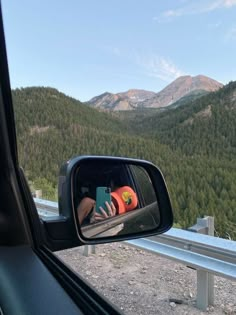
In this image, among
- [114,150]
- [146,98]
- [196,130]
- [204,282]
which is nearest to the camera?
[204,282]

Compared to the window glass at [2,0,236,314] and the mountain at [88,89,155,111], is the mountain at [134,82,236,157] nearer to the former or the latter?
the mountain at [88,89,155,111]

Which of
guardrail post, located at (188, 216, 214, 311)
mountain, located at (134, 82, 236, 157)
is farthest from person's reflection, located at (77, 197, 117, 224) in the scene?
mountain, located at (134, 82, 236, 157)

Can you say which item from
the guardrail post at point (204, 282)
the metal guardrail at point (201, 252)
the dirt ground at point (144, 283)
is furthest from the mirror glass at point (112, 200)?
the guardrail post at point (204, 282)

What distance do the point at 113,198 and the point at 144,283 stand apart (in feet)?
8.44

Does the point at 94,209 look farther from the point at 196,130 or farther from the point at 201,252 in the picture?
the point at 196,130

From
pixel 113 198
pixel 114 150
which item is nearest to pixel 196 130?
pixel 114 150

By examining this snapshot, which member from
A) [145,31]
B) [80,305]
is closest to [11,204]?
[80,305]

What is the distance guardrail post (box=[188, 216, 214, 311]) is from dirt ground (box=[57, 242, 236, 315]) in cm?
7

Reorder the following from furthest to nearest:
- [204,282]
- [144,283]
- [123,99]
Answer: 1. [123,99]
2. [144,283]
3. [204,282]

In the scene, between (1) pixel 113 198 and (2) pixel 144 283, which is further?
(2) pixel 144 283

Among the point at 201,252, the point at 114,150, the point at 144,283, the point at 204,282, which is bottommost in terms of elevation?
the point at 144,283

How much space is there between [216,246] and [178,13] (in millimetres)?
2233

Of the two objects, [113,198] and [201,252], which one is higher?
[113,198]

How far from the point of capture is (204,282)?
3332mm
